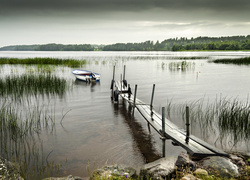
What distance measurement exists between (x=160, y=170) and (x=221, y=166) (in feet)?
5.41

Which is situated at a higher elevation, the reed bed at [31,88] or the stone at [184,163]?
the reed bed at [31,88]

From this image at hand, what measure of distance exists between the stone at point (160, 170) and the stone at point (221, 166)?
3.05 ft

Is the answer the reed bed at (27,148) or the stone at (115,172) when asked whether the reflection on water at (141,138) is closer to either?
the stone at (115,172)

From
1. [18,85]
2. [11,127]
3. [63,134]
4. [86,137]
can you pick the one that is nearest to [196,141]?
[86,137]

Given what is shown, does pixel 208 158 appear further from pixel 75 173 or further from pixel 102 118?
pixel 102 118

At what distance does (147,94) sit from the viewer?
20234mm

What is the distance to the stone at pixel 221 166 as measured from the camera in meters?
5.55

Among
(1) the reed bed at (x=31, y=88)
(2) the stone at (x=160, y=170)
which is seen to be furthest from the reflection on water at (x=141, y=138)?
(1) the reed bed at (x=31, y=88)

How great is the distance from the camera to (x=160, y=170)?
18.7ft

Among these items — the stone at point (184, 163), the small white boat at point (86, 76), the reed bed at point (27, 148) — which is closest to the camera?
the stone at point (184, 163)

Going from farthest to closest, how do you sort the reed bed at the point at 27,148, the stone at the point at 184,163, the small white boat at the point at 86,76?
the small white boat at the point at 86,76 → the reed bed at the point at 27,148 → the stone at the point at 184,163

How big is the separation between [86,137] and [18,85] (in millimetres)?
12478

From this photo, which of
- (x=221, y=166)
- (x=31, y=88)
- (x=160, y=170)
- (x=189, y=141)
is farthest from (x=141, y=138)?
(x=31, y=88)

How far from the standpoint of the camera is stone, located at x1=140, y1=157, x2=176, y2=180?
563cm
